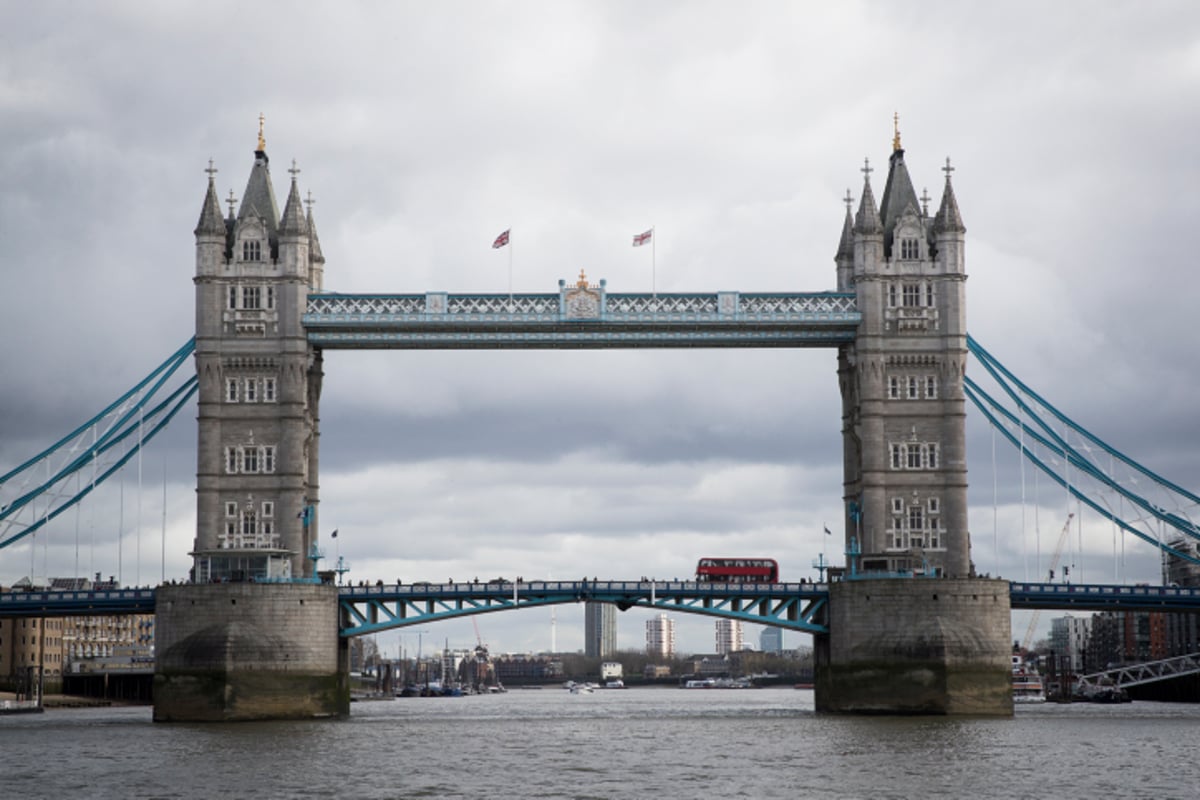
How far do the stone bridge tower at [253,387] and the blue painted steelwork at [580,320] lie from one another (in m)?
2.48

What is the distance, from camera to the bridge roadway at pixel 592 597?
105m

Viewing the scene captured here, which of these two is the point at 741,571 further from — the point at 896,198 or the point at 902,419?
the point at 896,198

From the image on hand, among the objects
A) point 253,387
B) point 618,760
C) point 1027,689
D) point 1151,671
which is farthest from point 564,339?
point 1151,671

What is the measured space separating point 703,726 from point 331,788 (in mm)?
39633

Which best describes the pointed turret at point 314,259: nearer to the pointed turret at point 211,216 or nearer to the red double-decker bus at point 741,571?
the pointed turret at point 211,216

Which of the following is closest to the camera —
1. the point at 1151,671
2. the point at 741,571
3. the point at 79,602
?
the point at 79,602

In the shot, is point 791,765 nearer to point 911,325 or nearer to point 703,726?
point 703,726

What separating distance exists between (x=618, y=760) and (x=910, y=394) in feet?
135

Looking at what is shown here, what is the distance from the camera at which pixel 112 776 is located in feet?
216

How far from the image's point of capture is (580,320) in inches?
4208

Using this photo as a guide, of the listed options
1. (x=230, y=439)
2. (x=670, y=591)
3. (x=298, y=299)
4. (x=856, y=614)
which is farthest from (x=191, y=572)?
(x=856, y=614)

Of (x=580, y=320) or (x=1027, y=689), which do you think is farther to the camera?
(x=1027, y=689)

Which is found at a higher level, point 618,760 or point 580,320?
point 580,320

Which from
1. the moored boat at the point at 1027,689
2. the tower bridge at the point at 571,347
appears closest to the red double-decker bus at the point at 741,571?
the tower bridge at the point at 571,347
